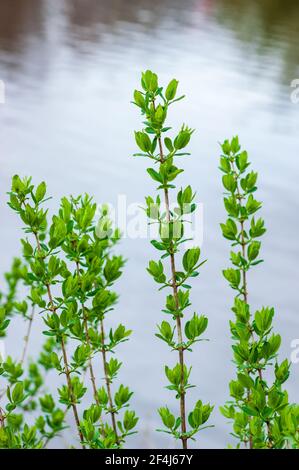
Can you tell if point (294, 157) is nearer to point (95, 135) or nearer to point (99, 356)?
point (95, 135)

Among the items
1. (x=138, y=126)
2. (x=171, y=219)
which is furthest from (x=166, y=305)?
(x=138, y=126)

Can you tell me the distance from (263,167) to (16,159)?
3.20 ft

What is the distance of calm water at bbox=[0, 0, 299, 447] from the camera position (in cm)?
217

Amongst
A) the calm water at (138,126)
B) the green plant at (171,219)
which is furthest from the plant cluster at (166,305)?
the calm water at (138,126)

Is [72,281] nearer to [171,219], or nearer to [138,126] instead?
[171,219]

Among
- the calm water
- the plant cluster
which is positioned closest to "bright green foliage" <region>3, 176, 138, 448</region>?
the plant cluster

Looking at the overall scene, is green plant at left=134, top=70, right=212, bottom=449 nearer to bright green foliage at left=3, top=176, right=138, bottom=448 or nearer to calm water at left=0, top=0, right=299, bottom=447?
bright green foliage at left=3, top=176, right=138, bottom=448

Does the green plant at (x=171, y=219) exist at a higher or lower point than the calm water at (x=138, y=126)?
lower

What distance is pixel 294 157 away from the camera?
3363 millimetres

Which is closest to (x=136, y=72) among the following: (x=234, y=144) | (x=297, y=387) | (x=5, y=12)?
(x=5, y=12)

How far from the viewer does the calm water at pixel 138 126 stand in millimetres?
2168

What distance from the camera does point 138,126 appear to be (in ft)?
11.9

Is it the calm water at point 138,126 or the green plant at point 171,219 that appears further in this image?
the calm water at point 138,126

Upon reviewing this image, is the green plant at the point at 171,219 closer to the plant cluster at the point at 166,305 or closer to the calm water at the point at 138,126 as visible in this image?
the plant cluster at the point at 166,305
